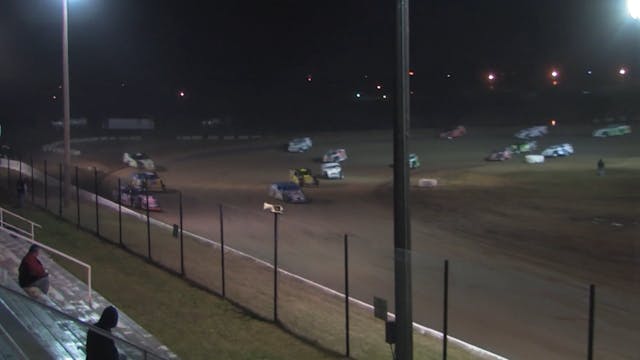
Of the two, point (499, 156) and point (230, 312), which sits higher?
point (499, 156)

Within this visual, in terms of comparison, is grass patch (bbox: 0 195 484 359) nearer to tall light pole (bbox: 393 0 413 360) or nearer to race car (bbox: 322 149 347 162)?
tall light pole (bbox: 393 0 413 360)

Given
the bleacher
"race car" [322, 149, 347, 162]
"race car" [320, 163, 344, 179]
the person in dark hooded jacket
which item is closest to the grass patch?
the bleacher

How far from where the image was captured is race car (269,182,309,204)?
1700 inches

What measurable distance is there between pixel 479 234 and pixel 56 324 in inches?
955

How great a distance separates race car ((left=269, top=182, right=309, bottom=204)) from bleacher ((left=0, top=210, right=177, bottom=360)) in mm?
26775

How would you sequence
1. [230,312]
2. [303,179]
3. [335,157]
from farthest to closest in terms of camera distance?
[335,157], [303,179], [230,312]

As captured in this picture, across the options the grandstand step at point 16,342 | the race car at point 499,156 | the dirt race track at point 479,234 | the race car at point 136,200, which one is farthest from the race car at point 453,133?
the grandstand step at point 16,342

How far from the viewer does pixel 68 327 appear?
11164mm

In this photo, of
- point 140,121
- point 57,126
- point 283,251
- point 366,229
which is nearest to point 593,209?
point 366,229

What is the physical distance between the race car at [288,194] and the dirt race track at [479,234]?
1.10m

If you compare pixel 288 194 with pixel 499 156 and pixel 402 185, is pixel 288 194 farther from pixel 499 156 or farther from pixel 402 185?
pixel 499 156

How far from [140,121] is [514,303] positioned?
316ft

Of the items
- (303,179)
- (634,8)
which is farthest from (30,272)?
(303,179)

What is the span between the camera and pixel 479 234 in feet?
107
